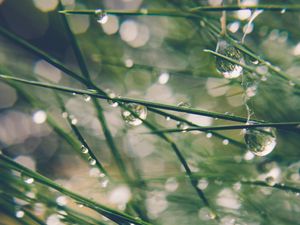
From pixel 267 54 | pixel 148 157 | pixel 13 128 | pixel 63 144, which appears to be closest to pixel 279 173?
pixel 267 54

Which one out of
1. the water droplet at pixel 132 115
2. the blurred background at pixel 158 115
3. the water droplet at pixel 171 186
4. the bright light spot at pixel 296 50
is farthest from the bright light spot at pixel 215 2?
the water droplet at pixel 132 115

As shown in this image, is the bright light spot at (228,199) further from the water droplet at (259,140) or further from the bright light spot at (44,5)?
the bright light spot at (44,5)

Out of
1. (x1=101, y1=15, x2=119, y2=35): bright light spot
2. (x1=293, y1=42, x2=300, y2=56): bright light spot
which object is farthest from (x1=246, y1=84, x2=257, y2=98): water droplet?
(x1=101, y1=15, x2=119, y2=35): bright light spot

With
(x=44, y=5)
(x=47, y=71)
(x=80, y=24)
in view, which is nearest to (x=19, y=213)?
(x=47, y=71)

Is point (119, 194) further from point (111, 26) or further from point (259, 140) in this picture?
point (111, 26)

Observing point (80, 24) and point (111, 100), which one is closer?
point (111, 100)

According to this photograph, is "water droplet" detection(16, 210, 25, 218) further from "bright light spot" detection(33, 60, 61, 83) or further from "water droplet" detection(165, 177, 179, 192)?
"bright light spot" detection(33, 60, 61, 83)
